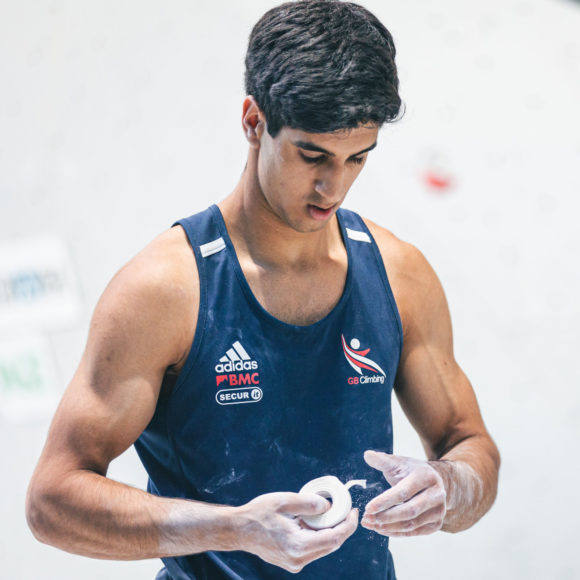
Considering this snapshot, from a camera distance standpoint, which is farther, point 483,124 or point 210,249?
point 483,124

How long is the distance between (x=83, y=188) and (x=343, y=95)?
1.63m

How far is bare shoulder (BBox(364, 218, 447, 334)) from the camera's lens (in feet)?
4.00

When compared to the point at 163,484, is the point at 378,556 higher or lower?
lower

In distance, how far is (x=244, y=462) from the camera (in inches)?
42.8

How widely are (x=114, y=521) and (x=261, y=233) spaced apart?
0.40 m

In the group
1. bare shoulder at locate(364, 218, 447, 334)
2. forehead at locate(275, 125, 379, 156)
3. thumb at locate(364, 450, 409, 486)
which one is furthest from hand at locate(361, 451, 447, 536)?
forehead at locate(275, 125, 379, 156)

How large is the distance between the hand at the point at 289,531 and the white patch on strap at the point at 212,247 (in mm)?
313

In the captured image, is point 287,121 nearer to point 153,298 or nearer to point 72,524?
point 153,298

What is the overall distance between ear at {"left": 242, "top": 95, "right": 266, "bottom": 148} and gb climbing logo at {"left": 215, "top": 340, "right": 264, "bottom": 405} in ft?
0.84

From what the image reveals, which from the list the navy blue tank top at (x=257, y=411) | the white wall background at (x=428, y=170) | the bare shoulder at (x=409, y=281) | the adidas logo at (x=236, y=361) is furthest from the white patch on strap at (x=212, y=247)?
the white wall background at (x=428, y=170)

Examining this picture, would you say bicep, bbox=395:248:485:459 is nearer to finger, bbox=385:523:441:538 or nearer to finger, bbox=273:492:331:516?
finger, bbox=385:523:441:538

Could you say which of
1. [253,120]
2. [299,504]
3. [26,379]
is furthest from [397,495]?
[26,379]

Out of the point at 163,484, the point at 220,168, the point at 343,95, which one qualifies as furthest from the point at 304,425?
the point at 220,168

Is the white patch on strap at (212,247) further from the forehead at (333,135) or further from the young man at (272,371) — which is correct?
the forehead at (333,135)
